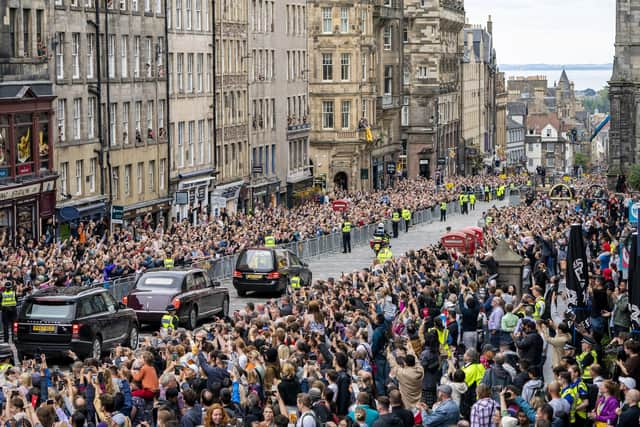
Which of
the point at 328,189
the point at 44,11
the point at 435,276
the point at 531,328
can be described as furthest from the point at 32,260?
the point at 328,189

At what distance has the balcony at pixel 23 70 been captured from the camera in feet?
158

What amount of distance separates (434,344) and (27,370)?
20.0 feet

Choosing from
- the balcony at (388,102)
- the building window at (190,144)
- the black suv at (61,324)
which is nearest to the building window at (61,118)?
the building window at (190,144)

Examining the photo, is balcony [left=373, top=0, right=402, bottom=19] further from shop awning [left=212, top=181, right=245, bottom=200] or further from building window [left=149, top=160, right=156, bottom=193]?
building window [left=149, top=160, right=156, bottom=193]

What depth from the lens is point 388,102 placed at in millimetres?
104250

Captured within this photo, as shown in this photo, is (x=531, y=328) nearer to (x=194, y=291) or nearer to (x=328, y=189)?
(x=194, y=291)

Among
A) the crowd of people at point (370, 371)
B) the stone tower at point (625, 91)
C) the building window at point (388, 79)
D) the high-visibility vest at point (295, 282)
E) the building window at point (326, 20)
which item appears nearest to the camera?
the crowd of people at point (370, 371)

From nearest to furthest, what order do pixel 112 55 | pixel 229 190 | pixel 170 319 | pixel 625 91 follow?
pixel 170 319 < pixel 112 55 < pixel 229 190 < pixel 625 91

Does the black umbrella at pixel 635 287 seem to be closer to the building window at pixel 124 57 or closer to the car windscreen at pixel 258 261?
the car windscreen at pixel 258 261

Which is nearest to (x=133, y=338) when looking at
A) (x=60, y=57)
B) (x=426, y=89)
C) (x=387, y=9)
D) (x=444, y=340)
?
(x=444, y=340)

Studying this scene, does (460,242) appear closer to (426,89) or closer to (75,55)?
(75,55)

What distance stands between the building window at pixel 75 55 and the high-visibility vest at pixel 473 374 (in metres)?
36.3

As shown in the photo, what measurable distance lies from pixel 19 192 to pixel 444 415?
1302 inches

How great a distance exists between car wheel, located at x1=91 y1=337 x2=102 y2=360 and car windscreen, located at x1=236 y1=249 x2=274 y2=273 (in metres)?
12.4
